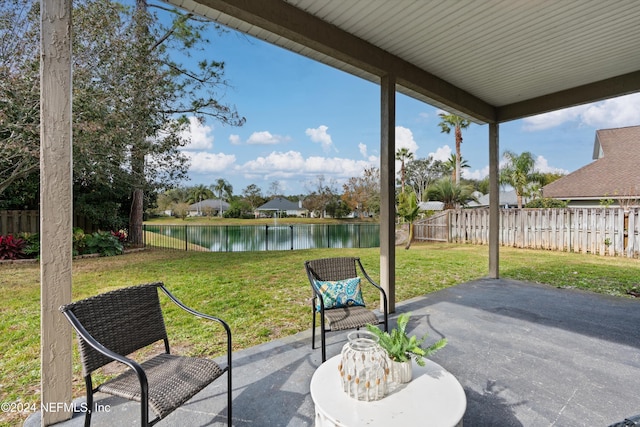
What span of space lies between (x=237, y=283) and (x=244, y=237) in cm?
570

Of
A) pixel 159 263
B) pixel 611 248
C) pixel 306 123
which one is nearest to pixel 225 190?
pixel 306 123

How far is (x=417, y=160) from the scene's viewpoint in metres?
37.3

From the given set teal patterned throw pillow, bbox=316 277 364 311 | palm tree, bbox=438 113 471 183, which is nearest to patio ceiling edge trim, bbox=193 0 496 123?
teal patterned throw pillow, bbox=316 277 364 311

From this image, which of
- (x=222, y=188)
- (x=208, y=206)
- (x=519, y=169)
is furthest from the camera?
(x=222, y=188)

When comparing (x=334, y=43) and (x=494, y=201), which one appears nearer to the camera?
(x=334, y=43)

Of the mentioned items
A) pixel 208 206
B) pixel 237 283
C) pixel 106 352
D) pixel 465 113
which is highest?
pixel 465 113

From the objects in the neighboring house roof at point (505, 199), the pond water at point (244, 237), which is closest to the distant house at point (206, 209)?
the pond water at point (244, 237)

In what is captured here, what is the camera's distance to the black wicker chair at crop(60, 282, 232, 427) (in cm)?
131

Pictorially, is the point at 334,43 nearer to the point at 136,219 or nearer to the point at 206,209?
the point at 136,219

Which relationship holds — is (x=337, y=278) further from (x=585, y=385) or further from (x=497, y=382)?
(x=585, y=385)

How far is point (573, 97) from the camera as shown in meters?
4.13

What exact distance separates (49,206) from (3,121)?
5.09 metres

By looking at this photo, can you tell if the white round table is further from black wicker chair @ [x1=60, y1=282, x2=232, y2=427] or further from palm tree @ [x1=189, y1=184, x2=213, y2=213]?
palm tree @ [x1=189, y1=184, x2=213, y2=213]

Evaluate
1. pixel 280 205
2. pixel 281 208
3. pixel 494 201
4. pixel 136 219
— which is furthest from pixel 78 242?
pixel 280 205
